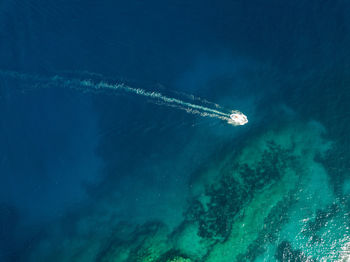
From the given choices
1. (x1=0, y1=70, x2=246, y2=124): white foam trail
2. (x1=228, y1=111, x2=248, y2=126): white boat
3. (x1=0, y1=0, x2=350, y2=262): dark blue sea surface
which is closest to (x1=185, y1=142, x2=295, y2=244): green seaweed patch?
(x1=0, y1=0, x2=350, y2=262): dark blue sea surface

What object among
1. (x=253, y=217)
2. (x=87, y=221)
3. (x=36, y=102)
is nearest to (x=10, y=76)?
(x=36, y=102)

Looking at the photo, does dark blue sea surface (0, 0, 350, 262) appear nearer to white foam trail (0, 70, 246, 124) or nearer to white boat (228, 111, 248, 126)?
white foam trail (0, 70, 246, 124)

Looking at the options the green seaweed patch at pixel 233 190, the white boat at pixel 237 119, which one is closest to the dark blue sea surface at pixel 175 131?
the green seaweed patch at pixel 233 190

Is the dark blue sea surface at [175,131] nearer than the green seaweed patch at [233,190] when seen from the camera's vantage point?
Yes

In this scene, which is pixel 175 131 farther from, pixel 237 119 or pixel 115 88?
pixel 115 88

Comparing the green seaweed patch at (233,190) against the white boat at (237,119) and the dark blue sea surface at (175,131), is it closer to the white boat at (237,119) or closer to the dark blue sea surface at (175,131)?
the dark blue sea surface at (175,131)

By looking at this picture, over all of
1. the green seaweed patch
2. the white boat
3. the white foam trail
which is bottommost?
the green seaweed patch

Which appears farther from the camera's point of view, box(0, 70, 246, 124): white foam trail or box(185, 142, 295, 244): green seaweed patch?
box(0, 70, 246, 124): white foam trail
